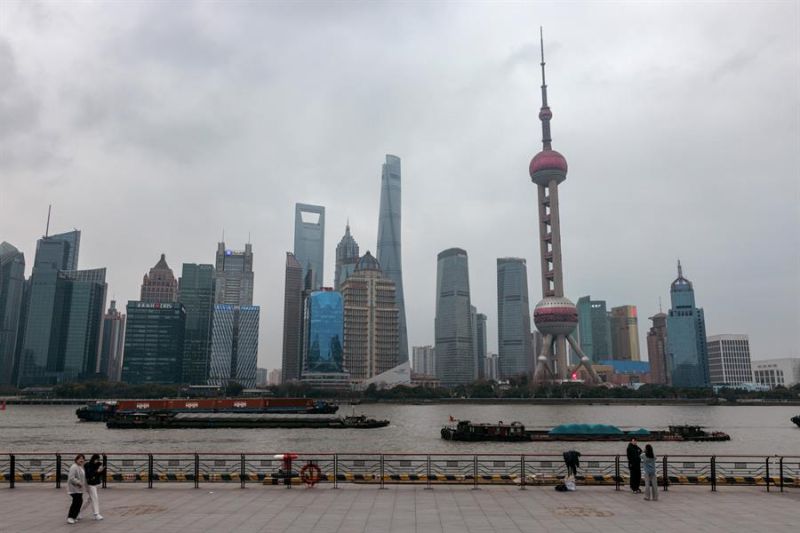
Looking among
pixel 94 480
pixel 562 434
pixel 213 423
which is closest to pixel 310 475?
pixel 94 480

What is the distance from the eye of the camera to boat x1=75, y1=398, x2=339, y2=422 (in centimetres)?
11678

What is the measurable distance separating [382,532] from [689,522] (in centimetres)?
891

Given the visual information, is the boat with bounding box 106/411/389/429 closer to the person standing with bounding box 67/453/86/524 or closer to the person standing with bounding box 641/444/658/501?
the person standing with bounding box 641/444/658/501

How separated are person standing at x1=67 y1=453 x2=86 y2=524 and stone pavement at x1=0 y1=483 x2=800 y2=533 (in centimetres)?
33

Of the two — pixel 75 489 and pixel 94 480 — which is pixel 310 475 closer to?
pixel 94 480

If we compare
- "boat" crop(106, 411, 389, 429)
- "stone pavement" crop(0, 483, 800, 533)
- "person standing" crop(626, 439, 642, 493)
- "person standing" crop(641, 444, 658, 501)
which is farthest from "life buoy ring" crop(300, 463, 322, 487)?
"boat" crop(106, 411, 389, 429)

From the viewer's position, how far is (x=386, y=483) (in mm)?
24672

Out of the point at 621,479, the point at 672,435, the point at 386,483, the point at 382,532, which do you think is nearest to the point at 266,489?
the point at 386,483

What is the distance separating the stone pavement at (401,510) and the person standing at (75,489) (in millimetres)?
326

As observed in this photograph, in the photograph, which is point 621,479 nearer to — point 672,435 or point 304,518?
point 304,518

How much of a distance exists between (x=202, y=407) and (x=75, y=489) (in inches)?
4559

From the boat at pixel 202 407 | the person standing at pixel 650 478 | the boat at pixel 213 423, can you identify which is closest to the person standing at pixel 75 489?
the person standing at pixel 650 478

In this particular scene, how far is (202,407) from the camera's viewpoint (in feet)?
417

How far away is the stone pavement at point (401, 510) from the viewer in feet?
56.3
